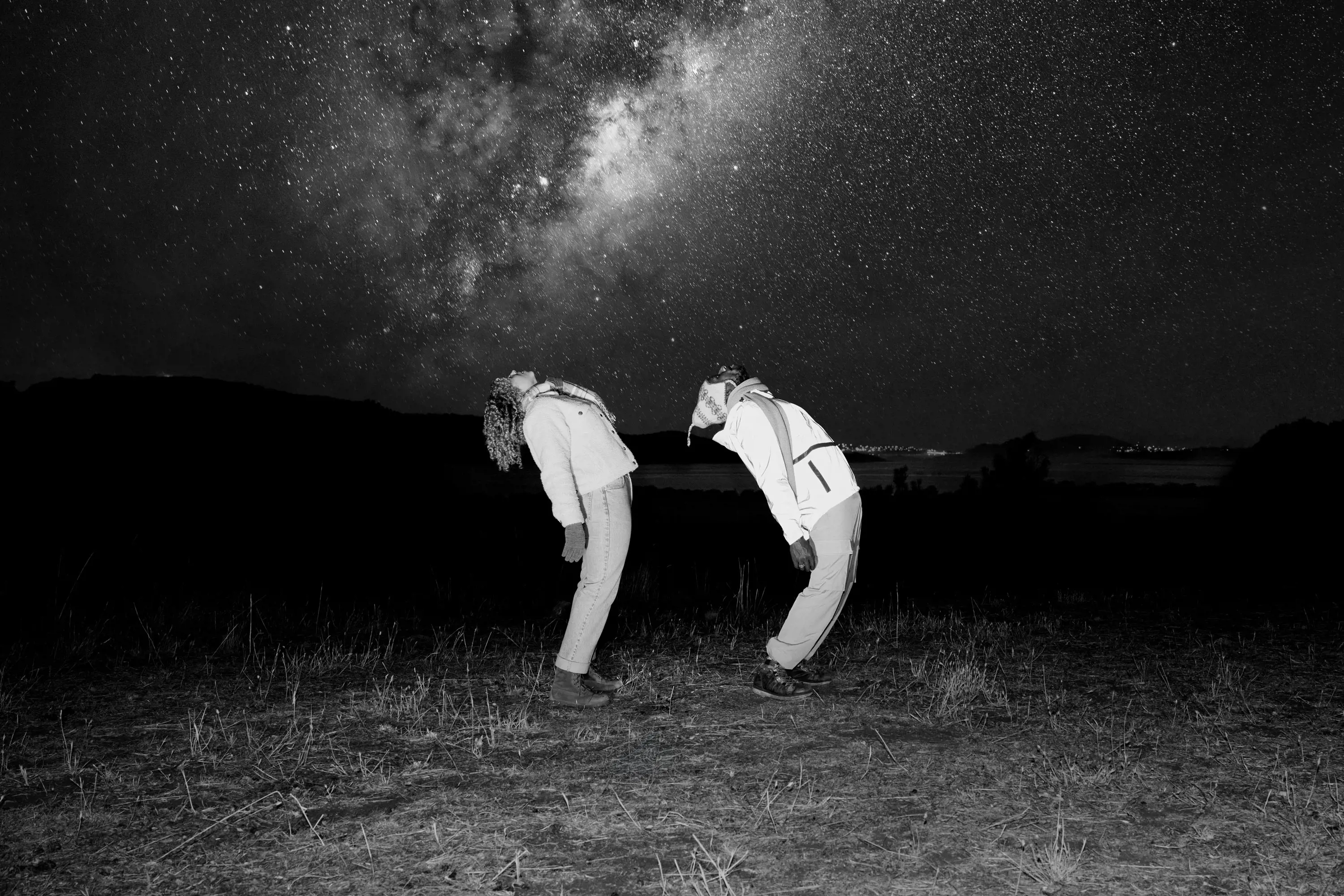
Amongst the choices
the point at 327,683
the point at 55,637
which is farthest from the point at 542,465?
the point at 55,637

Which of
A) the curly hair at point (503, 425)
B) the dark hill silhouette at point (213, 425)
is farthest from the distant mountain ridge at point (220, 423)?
the curly hair at point (503, 425)

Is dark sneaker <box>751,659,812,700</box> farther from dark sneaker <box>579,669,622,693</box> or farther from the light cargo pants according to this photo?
dark sneaker <box>579,669,622,693</box>

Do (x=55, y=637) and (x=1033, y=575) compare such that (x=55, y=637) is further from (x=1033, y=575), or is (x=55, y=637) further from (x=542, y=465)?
(x=1033, y=575)

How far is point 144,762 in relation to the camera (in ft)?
13.1

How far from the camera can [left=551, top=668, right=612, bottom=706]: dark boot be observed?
15.9ft

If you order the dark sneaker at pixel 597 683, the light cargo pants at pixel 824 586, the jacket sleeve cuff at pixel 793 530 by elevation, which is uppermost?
the jacket sleeve cuff at pixel 793 530

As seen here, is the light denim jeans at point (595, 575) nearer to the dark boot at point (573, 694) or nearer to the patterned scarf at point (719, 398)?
the dark boot at point (573, 694)

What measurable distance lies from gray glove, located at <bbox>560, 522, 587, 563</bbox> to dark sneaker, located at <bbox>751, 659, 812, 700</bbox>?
126cm

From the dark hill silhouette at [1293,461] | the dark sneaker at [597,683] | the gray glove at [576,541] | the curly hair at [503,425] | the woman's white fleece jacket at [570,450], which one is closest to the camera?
the gray glove at [576,541]

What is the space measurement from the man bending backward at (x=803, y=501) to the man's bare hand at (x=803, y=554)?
2 cm

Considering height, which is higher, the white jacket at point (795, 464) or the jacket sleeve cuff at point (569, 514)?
the white jacket at point (795, 464)

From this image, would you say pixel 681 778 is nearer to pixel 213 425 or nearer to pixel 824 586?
pixel 824 586

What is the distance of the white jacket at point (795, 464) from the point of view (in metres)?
4.86

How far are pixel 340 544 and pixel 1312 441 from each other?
27777mm
